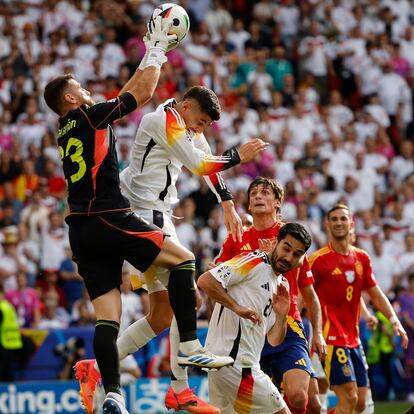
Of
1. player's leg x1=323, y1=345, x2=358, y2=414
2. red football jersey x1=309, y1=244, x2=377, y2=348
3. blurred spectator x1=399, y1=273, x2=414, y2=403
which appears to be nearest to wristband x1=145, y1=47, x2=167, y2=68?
red football jersey x1=309, y1=244, x2=377, y2=348

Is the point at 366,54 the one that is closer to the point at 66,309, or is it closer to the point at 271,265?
the point at 66,309

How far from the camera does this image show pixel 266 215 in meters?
10.6

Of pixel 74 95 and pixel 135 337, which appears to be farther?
pixel 135 337

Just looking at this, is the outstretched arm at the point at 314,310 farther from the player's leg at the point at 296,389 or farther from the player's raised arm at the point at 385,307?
the player's raised arm at the point at 385,307

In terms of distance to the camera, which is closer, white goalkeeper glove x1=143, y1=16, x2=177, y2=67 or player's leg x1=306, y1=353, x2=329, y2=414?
white goalkeeper glove x1=143, y1=16, x2=177, y2=67

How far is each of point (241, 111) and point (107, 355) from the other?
12.9m

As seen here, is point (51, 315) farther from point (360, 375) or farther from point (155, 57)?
point (155, 57)

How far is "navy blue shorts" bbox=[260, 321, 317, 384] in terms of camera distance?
1058cm

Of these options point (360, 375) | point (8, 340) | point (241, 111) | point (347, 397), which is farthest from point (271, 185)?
point (241, 111)

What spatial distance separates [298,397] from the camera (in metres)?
10.3

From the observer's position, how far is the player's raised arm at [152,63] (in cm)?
938

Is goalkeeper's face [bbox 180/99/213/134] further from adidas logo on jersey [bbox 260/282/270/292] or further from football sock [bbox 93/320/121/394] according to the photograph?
football sock [bbox 93/320/121/394]

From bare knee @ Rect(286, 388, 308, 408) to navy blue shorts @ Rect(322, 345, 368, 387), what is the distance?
193cm

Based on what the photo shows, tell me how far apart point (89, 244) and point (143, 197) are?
0.77 meters
